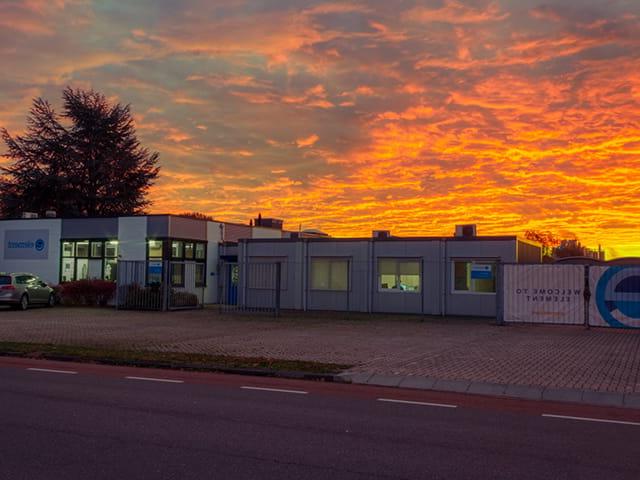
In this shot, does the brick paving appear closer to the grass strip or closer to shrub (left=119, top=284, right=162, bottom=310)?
the grass strip

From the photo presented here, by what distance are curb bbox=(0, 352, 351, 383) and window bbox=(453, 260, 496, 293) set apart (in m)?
18.3

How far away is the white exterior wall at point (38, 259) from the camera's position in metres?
39.9

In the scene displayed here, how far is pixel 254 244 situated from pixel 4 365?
2192cm

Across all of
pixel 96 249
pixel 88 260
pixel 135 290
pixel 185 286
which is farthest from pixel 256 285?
pixel 88 260

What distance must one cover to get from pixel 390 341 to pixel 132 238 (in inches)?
883

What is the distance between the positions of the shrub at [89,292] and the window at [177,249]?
12.2 feet

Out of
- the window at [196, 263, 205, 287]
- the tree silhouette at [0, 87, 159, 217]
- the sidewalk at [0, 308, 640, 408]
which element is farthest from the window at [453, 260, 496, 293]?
the tree silhouette at [0, 87, 159, 217]

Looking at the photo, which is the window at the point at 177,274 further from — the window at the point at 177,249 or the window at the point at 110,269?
the window at the point at 110,269

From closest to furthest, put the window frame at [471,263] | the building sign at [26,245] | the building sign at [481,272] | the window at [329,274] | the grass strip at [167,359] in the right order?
the grass strip at [167,359] → the building sign at [481,272] → the window frame at [471,263] → the window at [329,274] → the building sign at [26,245]

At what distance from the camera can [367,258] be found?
1280 inches

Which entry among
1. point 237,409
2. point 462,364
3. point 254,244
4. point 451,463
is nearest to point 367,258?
point 254,244

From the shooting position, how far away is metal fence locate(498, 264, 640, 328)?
23.2 metres

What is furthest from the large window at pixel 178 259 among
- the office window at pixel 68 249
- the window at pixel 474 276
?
the window at pixel 474 276

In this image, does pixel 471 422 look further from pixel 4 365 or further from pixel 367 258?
pixel 367 258
